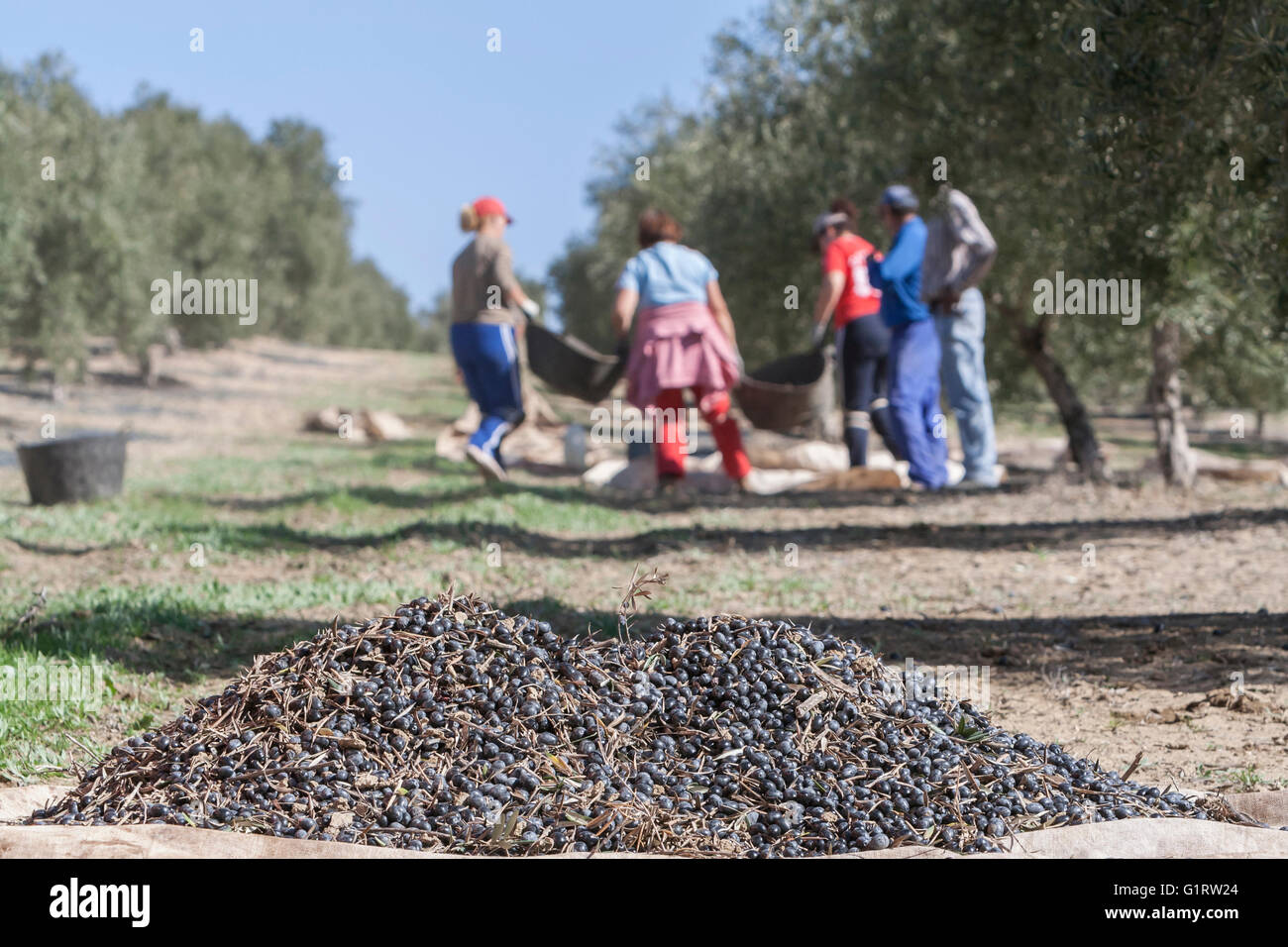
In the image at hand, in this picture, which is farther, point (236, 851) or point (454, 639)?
point (454, 639)

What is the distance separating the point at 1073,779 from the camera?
3836 mm

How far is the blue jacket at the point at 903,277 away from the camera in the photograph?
1132 cm

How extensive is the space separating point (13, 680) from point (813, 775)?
3.46 meters

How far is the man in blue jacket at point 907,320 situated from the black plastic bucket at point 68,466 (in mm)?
7046

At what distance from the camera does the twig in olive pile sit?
341cm

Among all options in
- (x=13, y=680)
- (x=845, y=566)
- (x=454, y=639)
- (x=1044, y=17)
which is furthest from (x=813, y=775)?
(x=1044, y=17)

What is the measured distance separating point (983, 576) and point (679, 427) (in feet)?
13.7

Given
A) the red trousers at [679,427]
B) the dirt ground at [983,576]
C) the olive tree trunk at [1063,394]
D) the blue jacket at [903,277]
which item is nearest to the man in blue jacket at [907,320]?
the blue jacket at [903,277]

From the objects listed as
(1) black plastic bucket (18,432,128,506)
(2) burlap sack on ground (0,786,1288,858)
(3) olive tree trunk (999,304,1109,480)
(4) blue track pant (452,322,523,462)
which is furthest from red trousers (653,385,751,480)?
(2) burlap sack on ground (0,786,1288,858)

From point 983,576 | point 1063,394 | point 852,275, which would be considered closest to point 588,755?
point 983,576

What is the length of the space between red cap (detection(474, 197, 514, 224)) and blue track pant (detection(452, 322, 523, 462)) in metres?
1.08
